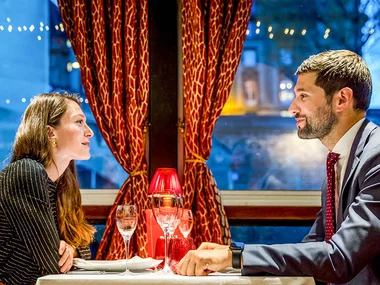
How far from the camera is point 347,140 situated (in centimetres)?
225

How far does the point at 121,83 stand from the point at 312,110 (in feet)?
6.95

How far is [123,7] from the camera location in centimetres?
425

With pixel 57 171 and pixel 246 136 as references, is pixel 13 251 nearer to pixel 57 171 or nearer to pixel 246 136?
pixel 57 171

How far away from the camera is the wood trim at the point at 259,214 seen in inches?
167

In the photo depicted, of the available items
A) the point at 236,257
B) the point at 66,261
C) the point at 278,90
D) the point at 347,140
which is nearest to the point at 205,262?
the point at 236,257

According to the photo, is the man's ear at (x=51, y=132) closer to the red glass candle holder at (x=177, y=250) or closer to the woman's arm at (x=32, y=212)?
the woman's arm at (x=32, y=212)

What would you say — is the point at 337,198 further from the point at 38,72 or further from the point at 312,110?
the point at 38,72

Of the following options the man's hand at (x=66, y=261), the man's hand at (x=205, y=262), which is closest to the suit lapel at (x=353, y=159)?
the man's hand at (x=205, y=262)

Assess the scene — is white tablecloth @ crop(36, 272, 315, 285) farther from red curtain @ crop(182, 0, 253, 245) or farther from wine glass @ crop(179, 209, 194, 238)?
red curtain @ crop(182, 0, 253, 245)

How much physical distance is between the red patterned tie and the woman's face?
121cm

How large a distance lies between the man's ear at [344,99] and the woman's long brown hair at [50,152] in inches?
49.6

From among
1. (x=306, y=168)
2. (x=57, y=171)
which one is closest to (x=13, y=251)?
(x=57, y=171)

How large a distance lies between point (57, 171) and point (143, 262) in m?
0.92

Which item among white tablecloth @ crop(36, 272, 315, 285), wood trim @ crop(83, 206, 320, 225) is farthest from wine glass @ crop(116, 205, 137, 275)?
wood trim @ crop(83, 206, 320, 225)
